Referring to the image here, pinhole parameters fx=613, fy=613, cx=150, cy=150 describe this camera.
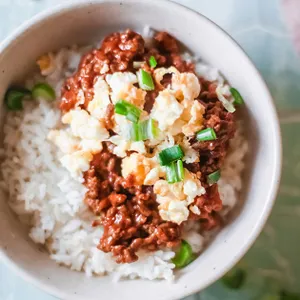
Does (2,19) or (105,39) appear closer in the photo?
(105,39)

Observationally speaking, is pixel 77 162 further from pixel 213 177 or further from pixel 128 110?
pixel 213 177

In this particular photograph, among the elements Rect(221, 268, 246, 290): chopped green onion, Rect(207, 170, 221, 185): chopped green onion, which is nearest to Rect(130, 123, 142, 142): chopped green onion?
Rect(207, 170, 221, 185): chopped green onion

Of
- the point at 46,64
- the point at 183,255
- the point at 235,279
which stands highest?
the point at 46,64

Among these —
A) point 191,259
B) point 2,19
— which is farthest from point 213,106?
point 2,19

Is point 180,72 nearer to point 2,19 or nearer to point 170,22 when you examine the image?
point 170,22

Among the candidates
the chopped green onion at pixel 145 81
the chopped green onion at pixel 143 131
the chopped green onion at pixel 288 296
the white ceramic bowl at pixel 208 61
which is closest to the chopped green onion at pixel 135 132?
the chopped green onion at pixel 143 131

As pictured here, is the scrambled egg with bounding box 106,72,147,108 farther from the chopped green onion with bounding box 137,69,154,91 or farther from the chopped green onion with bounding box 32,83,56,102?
the chopped green onion with bounding box 32,83,56,102

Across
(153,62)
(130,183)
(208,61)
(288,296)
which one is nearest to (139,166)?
(130,183)
